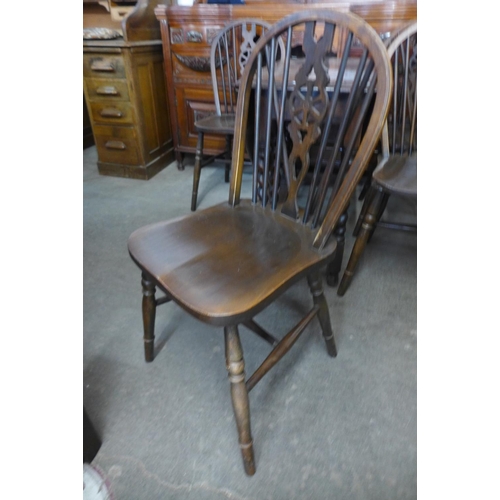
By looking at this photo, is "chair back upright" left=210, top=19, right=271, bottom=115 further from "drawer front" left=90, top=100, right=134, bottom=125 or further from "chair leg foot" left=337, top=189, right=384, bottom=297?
"chair leg foot" left=337, top=189, right=384, bottom=297

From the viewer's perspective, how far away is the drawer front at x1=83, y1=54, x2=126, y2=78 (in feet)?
7.20

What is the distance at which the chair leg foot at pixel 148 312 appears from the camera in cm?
96

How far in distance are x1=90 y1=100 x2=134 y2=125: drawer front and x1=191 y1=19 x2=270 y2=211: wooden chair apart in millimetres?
615

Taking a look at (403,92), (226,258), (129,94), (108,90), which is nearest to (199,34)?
(129,94)

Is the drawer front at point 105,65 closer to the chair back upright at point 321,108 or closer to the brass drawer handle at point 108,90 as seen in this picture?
the brass drawer handle at point 108,90

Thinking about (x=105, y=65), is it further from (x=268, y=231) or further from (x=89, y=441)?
(x=89, y=441)

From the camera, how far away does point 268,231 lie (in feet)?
3.10

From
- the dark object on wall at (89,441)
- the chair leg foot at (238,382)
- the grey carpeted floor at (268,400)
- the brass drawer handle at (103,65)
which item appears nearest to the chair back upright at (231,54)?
the brass drawer handle at (103,65)

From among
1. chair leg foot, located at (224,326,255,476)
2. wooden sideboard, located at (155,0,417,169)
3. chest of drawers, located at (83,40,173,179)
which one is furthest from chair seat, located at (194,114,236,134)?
chair leg foot, located at (224,326,255,476)

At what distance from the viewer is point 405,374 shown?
1.10 m
